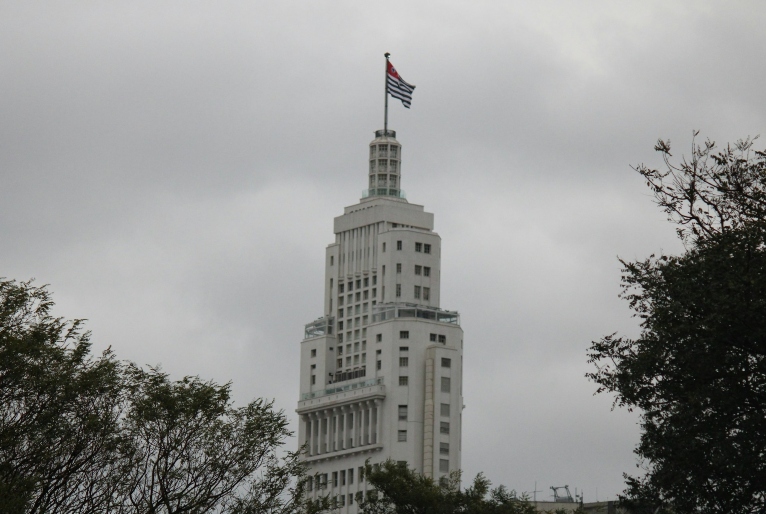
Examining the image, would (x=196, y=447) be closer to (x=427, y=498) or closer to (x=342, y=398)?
(x=427, y=498)

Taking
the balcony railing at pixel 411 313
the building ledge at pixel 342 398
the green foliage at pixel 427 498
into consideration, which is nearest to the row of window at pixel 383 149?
the balcony railing at pixel 411 313

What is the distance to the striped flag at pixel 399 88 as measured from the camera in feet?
590

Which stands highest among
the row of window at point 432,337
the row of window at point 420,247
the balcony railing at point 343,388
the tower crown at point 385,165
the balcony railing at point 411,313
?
the tower crown at point 385,165

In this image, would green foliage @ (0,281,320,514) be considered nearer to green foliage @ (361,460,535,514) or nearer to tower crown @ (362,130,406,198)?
green foliage @ (361,460,535,514)

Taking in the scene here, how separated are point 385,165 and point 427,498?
86915 millimetres

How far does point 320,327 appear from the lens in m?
197

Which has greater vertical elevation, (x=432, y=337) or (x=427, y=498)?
(x=432, y=337)

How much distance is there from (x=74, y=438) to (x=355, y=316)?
135800 millimetres

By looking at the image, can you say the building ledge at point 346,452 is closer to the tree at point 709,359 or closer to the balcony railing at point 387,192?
the balcony railing at point 387,192

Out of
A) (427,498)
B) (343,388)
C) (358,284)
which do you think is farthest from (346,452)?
(427,498)

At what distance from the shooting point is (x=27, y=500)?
177ft

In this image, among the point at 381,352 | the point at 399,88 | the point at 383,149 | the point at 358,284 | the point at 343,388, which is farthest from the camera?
the point at 358,284

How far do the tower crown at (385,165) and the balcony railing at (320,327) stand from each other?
17260 millimetres

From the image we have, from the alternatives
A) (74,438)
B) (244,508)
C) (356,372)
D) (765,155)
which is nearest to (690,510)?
(765,155)
